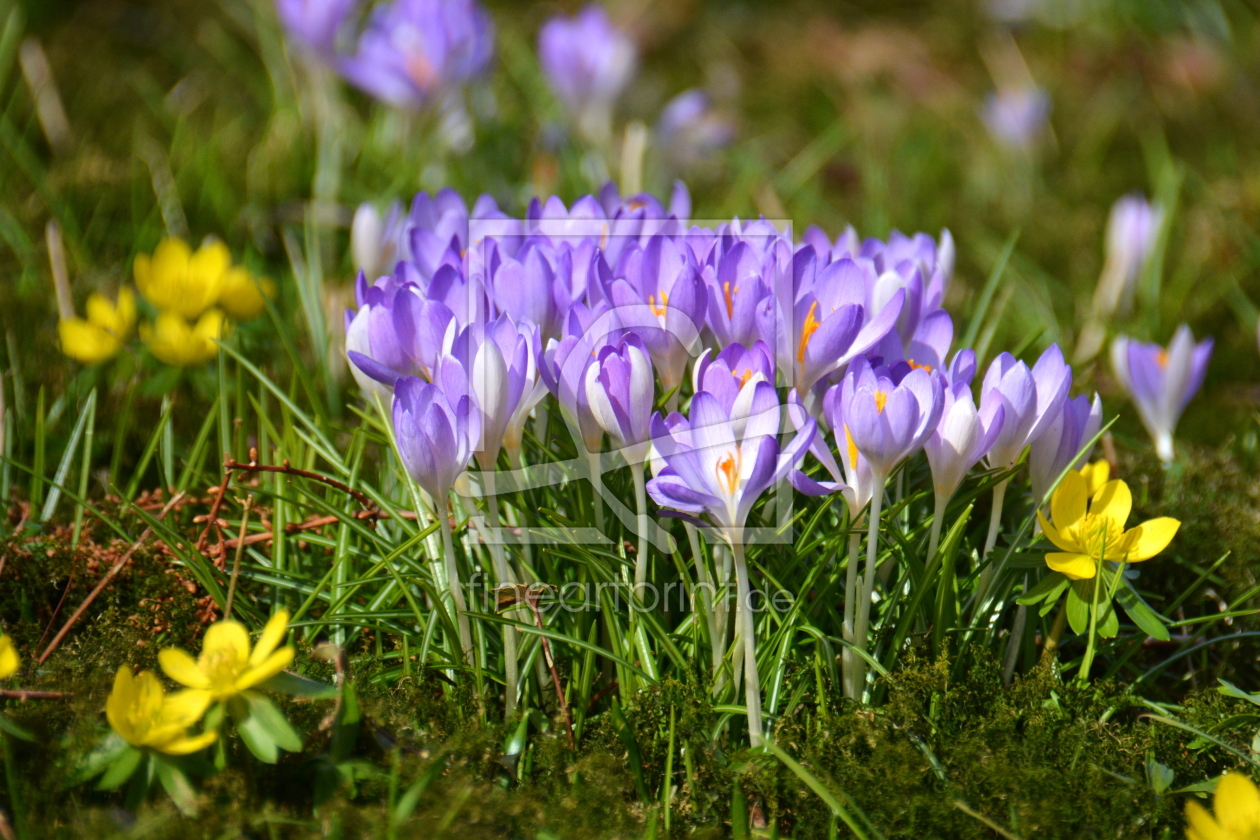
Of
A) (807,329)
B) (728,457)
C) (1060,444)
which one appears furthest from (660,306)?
(1060,444)

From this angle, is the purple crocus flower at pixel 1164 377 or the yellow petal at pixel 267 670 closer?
the yellow petal at pixel 267 670

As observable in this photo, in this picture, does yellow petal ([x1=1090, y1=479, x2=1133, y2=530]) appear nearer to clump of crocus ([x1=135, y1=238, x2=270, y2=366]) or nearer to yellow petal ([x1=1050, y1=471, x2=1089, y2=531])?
yellow petal ([x1=1050, y1=471, x2=1089, y2=531])

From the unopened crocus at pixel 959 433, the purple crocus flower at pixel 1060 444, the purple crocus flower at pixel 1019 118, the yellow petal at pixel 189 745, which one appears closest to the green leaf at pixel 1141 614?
the purple crocus flower at pixel 1060 444

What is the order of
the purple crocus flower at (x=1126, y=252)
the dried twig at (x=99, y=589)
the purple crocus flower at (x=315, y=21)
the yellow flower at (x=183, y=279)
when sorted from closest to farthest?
the dried twig at (x=99, y=589) < the yellow flower at (x=183, y=279) < the purple crocus flower at (x=1126, y=252) < the purple crocus flower at (x=315, y=21)

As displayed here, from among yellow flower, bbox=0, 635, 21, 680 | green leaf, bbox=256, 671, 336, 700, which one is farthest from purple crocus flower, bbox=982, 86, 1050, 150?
yellow flower, bbox=0, 635, 21, 680

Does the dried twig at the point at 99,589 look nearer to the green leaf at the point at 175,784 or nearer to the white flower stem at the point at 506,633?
the green leaf at the point at 175,784

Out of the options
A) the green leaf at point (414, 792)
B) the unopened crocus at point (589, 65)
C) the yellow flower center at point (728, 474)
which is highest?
the unopened crocus at point (589, 65)

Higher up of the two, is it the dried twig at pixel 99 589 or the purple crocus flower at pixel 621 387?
→ the purple crocus flower at pixel 621 387
